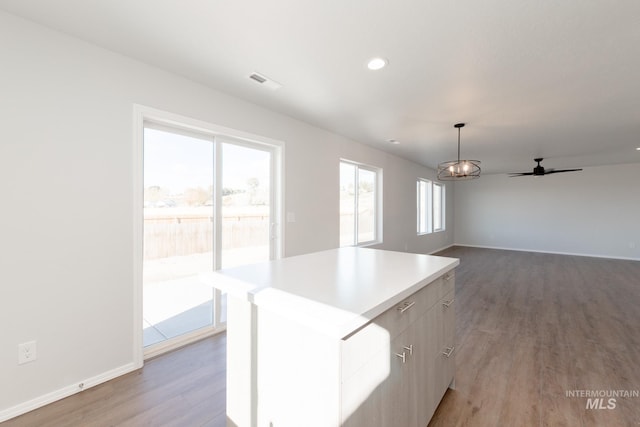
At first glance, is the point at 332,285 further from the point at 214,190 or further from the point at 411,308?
the point at 214,190

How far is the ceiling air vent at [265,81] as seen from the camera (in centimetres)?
240

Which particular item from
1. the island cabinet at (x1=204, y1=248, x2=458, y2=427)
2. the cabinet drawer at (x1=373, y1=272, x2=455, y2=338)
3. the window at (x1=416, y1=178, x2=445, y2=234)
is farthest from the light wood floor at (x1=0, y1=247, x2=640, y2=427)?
the window at (x1=416, y1=178, x2=445, y2=234)

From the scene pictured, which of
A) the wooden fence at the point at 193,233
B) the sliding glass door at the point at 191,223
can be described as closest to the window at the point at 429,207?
the wooden fence at the point at 193,233

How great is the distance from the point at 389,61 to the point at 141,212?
7.77 ft

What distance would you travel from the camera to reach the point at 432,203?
311 inches

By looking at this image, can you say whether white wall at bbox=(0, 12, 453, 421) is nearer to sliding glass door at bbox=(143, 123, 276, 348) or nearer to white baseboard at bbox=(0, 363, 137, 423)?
white baseboard at bbox=(0, 363, 137, 423)

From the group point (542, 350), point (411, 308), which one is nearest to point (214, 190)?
point (411, 308)

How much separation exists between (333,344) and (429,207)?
7565 mm

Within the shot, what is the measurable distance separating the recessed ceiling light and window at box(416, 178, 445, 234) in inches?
202

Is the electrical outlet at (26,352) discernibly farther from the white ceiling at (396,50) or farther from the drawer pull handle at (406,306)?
the drawer pull handle at (406,306)

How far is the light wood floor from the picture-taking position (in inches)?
65.0

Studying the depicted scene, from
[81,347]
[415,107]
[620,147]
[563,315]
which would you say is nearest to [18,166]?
[81,347]

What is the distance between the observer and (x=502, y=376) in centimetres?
207

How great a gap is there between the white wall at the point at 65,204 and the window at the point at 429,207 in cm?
631
